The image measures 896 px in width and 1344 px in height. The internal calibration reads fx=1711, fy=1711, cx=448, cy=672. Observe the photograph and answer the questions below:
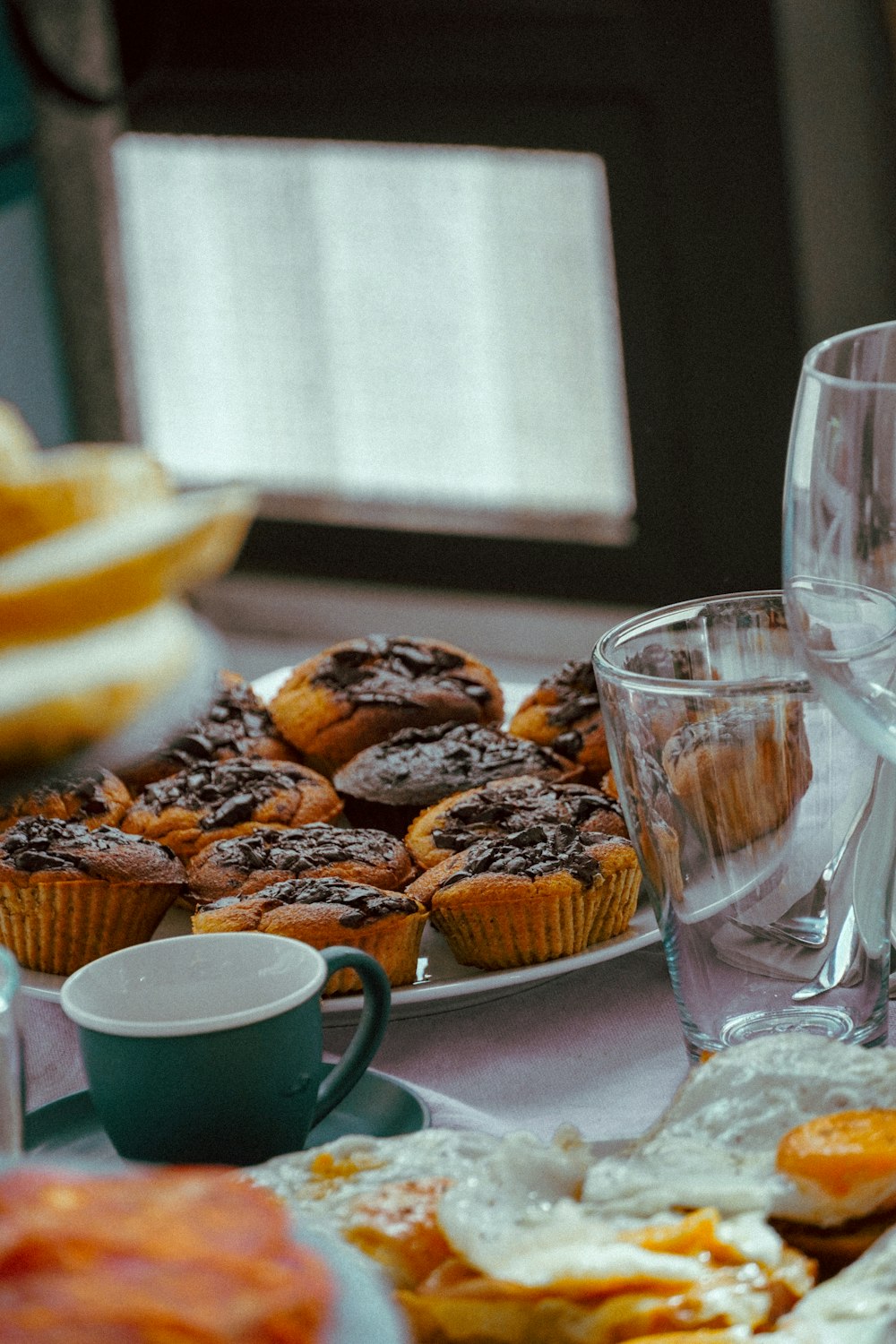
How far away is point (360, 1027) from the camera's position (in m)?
0.70

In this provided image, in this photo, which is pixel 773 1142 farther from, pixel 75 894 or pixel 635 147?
pixel 635 147

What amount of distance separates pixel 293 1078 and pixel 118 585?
0.44 metres

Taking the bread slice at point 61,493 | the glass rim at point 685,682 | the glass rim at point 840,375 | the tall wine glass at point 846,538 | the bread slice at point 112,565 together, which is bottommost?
the glass rim at point 685,682

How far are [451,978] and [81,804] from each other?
298mm

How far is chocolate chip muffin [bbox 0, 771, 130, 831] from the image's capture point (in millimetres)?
994

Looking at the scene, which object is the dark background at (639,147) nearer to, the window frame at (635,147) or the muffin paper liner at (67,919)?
the window frame at (635,147)

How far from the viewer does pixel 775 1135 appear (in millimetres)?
527

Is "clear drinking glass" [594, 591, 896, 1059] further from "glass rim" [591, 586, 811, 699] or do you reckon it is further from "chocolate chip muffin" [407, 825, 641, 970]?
"chocolate chip muffin" [407, 825, 641, 970]

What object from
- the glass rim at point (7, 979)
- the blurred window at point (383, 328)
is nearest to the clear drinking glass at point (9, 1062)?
the glass rim at point (7, 979)

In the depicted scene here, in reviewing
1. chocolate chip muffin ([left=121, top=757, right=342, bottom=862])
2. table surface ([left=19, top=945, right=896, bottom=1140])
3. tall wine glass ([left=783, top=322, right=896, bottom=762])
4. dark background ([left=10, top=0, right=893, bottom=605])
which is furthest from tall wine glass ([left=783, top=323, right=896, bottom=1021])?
dark background ([left=10, top=0, right=893, bottom=605])

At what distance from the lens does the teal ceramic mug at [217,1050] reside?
628 millimetres

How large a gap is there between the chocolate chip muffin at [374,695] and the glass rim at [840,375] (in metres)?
0.54

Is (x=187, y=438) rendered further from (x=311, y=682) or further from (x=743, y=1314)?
(x=743, y=1314)

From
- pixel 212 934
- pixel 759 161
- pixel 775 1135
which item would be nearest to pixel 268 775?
pixel 212 934
